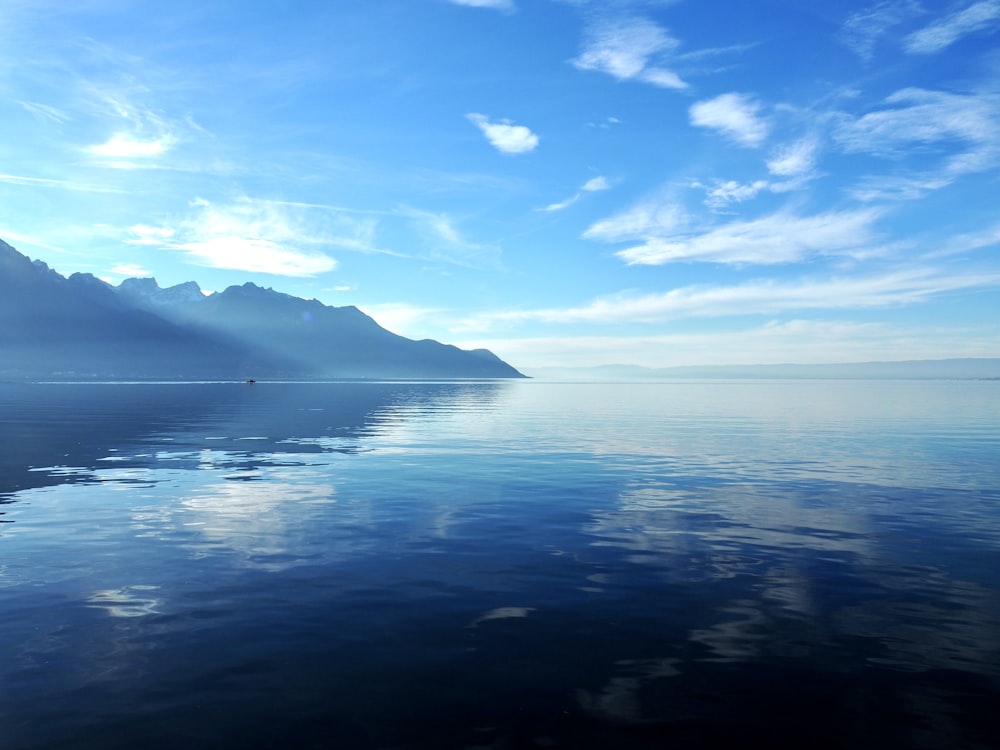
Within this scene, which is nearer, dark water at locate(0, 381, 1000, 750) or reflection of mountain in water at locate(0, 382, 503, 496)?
dark water at locate(0, 381, 1000, 750)

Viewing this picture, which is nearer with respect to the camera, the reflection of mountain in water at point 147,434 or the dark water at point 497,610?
the dark water at point 497,610

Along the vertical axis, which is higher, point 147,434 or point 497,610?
point 497,610

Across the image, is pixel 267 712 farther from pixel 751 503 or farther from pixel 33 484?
pixel 33 484

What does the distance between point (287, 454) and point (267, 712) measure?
123 feet

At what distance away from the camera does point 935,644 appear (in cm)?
1412

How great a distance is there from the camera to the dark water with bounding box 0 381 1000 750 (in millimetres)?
11125

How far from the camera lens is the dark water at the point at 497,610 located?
11.1 metres

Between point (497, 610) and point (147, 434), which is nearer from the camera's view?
point (497, 610)

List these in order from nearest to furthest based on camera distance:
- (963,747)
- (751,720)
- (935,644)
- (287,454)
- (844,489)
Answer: (963,747) → (751,720) → (935,644) → (844,489) → (287,454)

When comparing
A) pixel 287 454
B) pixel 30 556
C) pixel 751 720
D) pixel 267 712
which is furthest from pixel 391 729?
pixel 287 454

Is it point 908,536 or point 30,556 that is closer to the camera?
point 30,556

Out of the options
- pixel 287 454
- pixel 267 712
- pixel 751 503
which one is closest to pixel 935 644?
pixel 267 712

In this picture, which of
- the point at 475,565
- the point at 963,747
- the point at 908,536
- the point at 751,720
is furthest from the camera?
the point at 908,536

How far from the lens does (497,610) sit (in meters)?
16.3
